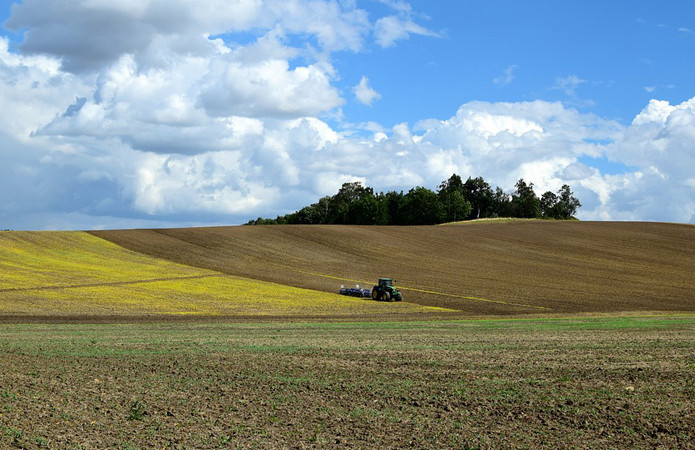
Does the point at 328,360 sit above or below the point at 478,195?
below

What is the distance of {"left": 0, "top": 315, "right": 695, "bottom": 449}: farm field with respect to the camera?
10977 millimetres

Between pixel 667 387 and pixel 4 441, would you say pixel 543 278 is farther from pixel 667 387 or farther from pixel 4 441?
pixel 4 441

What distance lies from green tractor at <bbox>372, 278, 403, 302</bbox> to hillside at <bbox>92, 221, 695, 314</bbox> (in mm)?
1448

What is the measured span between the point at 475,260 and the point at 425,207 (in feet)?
278

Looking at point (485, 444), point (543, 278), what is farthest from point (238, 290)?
point (485, 444)

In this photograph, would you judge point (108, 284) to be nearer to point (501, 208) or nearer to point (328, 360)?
point (328, 360)

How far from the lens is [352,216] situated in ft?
557

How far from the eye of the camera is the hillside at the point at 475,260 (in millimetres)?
51750

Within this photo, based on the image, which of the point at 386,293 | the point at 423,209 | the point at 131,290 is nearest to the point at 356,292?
the point at 386,293

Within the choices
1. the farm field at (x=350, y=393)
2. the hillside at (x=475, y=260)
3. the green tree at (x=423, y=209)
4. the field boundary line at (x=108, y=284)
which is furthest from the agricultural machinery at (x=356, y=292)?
the green tree at (x=423, y=209)

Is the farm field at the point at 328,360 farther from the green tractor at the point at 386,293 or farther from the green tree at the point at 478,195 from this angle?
the green tree at the point at 478,195

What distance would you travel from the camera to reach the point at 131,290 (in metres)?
49.3

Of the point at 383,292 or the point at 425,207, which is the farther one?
the point at 425,207

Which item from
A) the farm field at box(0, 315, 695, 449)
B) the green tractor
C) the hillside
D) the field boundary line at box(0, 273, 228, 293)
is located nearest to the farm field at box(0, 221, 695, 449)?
the farm field at box(0, 315, 695, 449)
